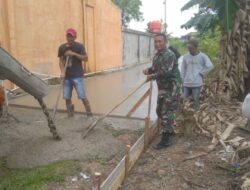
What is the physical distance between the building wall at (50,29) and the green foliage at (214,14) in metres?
4.32

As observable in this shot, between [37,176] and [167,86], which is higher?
[167,86]

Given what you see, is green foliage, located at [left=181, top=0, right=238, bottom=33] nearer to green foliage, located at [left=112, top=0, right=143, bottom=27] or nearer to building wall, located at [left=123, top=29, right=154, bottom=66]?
building wall, located at [left=123, top=29, right=154, bottom=66]

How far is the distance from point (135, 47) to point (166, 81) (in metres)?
18.8

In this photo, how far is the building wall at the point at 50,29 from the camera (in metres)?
10.1

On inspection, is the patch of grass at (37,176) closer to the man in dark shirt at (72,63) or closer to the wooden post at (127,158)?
the wooden post at (127,158)

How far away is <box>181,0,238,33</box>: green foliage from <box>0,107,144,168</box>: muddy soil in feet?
7.45

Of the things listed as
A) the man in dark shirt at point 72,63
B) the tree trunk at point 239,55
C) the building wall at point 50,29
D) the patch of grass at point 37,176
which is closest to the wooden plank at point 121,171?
the patch of grass at point 37,176

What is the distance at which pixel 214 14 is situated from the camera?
1027 cm

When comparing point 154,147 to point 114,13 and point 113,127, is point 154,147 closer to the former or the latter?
point 113,127

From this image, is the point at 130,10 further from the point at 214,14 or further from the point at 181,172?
the point at 181,172

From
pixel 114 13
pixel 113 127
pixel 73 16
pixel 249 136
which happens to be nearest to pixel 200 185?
pixel 249 136

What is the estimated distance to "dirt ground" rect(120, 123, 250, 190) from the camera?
414 cm

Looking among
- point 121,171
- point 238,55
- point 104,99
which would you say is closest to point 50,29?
point 104,99

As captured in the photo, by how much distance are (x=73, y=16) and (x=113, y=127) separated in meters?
8.56
